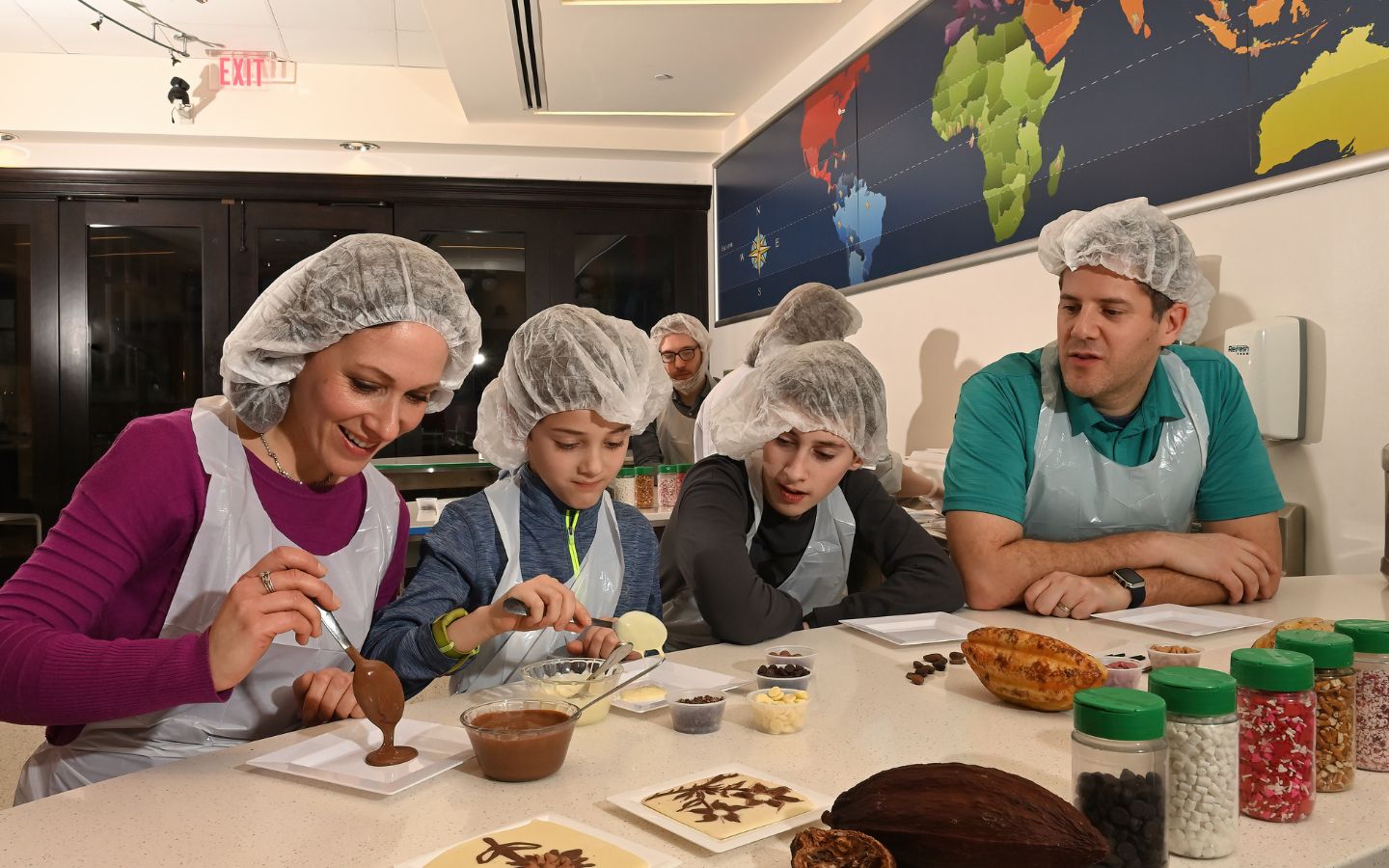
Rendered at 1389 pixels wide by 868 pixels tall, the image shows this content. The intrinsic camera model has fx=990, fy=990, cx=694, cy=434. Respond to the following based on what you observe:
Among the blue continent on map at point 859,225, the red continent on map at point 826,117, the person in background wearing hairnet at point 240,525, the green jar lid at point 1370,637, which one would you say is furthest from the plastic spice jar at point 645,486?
the green jar lid at point 1370,637

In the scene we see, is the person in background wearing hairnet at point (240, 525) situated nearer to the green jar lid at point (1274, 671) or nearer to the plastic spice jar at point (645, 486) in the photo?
the green jar lid at point (1274, 671)

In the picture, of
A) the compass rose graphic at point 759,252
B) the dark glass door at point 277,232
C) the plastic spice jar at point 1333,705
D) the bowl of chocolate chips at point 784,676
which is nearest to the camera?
the plastic spice jar at point 1333,705

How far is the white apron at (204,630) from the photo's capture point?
1568 mm

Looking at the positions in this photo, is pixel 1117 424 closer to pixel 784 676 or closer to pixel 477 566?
pixel 784 676

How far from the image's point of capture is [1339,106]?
2.48 meters

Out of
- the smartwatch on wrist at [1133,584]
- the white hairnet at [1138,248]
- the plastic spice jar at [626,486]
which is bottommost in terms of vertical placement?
the smartwatch on wrist at [1133,584]

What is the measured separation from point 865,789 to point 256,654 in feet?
2.70

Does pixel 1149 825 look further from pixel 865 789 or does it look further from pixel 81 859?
pixel 81 859

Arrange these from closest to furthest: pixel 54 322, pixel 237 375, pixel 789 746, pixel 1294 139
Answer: pixel 789 746 → pixel 237 375 → pixel 1294 139 → pixel 54 322

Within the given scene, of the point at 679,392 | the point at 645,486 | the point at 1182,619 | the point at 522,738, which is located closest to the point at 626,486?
the point at 645,486

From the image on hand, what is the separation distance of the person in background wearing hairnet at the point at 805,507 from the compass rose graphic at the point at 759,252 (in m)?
3.81

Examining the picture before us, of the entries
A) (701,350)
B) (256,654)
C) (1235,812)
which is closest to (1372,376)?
(1235,812)

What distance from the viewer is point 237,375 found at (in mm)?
1659

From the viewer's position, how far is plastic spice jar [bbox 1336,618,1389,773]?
117 cm
